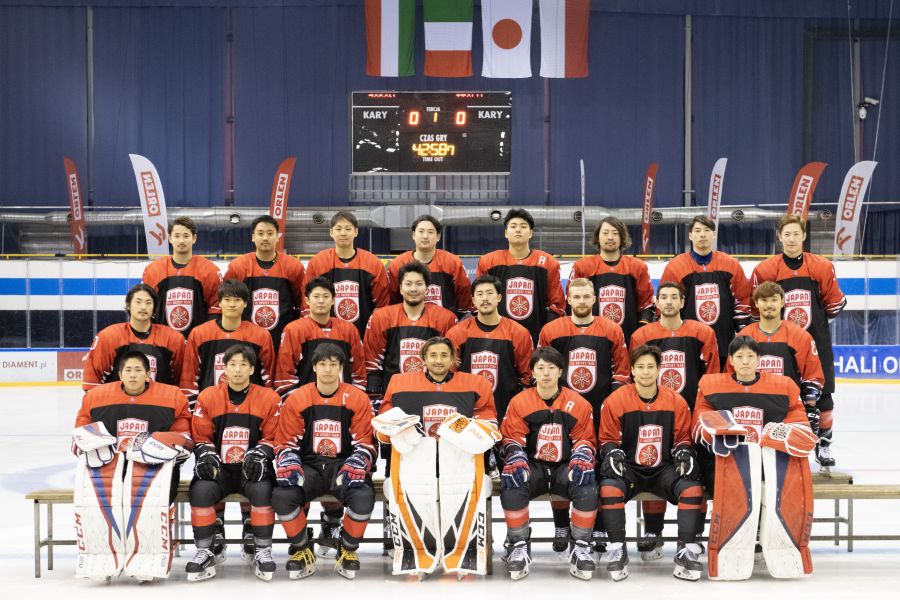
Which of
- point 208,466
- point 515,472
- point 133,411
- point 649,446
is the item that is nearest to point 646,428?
point 649,446

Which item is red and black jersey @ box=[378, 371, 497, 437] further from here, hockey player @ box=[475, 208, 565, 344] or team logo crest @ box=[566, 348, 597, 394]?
hockey player @ box=[475, 208, 565, 344]

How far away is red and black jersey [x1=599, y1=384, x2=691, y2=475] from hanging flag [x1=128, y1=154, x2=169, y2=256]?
1236cm

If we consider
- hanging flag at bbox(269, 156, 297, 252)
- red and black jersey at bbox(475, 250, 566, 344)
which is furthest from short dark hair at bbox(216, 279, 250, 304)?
hanging flag at bbox(269, 156, 297, 252)

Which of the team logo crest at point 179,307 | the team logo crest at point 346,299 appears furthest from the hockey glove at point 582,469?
the team logo crest at point 179,307

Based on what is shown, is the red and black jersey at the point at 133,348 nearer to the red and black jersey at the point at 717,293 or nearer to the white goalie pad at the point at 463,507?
the white goalie pad at the point at 463,507

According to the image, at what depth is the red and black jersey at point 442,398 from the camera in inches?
208

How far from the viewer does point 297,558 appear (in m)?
5.07

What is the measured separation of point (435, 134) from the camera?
18516 mm

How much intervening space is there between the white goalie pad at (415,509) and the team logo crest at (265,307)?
5.30 feet

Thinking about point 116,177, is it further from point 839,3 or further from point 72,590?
point 72,590

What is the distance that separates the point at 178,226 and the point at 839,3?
18.7 m

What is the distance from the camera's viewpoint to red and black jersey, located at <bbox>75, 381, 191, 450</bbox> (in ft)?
17.1

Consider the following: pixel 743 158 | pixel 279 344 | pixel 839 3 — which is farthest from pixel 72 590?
pixel 839 3

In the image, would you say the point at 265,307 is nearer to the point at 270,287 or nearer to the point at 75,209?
the point at 270,287
